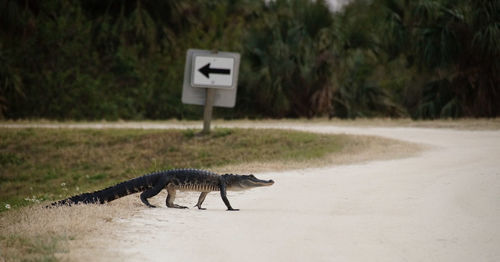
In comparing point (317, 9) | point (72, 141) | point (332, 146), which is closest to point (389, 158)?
point (332, 146)

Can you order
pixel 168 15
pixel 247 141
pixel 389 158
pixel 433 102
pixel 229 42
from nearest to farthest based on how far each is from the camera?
1. pixel 389 158
2. pixel 247 141
3. pixel 433 102
4. pixel 168 15
5. pixel 229 42

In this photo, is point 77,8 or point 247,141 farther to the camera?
point 77,8

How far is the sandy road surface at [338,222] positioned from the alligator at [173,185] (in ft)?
0.78

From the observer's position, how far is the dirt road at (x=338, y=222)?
556 centimetres

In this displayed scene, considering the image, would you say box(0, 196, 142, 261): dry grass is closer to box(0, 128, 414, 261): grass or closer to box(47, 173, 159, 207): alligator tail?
box(47, 173, 159, 207): alligator tail

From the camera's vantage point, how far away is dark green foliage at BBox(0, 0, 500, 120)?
23.0 m

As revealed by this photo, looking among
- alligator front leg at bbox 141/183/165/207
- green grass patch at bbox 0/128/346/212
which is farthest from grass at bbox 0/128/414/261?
alligator front leg at bbox 141/183/165/207

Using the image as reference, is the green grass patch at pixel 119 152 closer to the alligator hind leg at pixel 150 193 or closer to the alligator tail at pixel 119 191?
the alligator tail at pixel 119 191

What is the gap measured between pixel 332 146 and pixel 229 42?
Answer: 54.0 feet

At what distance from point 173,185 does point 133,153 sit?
29.0ft

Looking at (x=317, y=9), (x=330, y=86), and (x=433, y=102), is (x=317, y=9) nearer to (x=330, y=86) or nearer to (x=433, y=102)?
(x=330, y=86)

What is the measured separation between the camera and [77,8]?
26.9 m

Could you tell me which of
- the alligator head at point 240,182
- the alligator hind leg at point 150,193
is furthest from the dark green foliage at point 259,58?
the alligator hind leg at point 150,193

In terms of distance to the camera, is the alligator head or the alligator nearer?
the alligator
